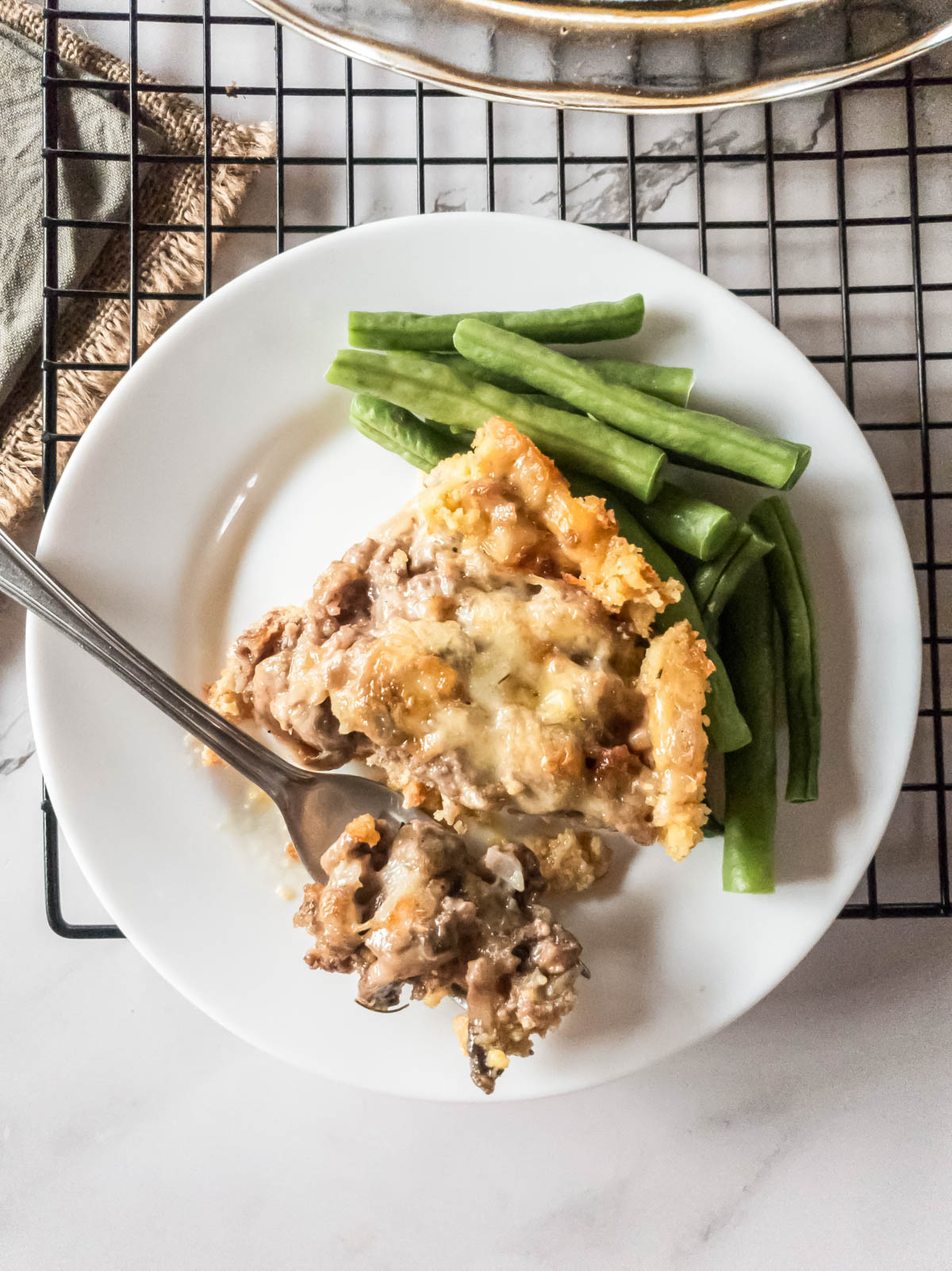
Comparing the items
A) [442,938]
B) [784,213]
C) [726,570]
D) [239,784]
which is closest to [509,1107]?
[442,938]

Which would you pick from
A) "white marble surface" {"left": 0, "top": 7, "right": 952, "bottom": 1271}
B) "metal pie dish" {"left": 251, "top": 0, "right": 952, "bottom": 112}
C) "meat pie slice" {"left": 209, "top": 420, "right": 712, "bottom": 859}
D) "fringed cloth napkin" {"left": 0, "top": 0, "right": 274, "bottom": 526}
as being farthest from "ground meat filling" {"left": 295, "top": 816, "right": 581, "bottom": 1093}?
"metal pie dish" {"left": 251, "top": 0, "right": 952, "bottom": 112}

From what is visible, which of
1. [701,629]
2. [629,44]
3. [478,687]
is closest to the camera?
[478,687]

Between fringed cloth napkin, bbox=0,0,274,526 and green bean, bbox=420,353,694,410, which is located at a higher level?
fringed cloth napkin, bbox=0,0,274,526

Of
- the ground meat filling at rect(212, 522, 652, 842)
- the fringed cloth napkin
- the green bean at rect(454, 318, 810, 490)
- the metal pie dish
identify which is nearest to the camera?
the ground meat filling at rect(212, 522, 652, 842)

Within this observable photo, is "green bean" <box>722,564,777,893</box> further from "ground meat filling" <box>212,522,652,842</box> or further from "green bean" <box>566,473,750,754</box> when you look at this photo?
"ground meat filling" <box>212,522,652,842</box>

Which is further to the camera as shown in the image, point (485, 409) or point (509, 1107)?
point (509, 1107)

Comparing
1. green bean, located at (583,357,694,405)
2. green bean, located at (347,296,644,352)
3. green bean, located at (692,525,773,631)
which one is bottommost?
green bean, located at (692,525,773,631)

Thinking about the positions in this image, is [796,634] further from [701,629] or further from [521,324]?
[521,324]
